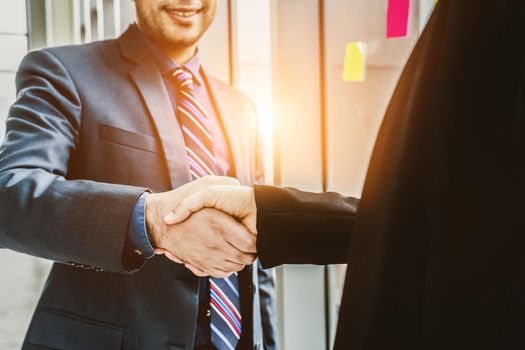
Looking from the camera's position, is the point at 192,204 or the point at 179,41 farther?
the point at 179,41

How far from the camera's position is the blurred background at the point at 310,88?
1.57 meters

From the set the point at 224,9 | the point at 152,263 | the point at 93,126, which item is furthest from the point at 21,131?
the point at 224,9

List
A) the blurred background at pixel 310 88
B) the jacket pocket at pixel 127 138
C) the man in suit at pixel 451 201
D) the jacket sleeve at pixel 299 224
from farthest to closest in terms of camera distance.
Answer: the blurred background at pixel 310 88
the jacket pocket at pixel 127 138
the jacket sleeve at pixel 299 224
the man in suit at pixel 451 201

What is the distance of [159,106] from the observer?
112 centimetres

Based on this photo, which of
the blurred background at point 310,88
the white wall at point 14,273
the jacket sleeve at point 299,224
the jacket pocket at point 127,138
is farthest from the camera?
the blurred background at point 310,88

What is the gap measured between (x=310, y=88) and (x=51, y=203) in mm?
974

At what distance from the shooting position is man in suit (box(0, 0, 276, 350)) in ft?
2.97

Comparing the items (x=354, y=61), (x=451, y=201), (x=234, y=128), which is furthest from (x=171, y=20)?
(x=451, y=201)

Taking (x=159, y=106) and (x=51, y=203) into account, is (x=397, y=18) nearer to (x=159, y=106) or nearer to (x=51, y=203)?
(x=159, y=106)

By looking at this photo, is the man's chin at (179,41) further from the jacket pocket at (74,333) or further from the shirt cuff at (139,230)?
the jacket pocket at (74,333)

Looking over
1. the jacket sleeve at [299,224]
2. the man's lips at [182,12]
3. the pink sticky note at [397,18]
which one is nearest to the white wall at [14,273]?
the man's lips at [182,12]

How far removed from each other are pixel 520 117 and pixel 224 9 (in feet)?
4.25

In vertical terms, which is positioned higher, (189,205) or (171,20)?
(171,20)

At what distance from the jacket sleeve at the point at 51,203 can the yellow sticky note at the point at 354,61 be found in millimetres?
1002
